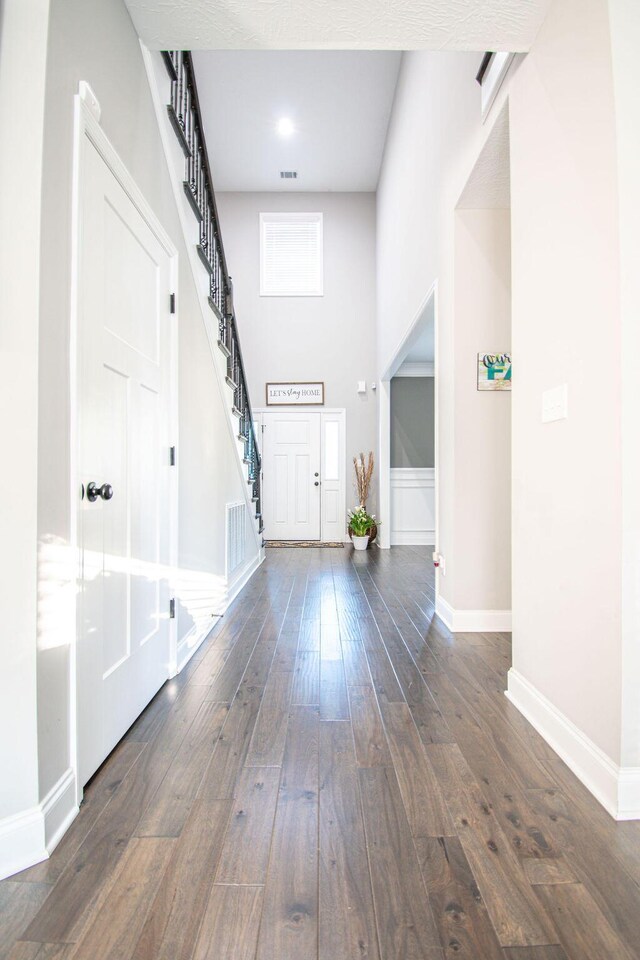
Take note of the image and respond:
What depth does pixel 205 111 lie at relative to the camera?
5.90 metres

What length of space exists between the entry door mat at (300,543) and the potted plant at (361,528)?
15.5 inches

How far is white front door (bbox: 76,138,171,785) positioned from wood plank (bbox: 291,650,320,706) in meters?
0.58

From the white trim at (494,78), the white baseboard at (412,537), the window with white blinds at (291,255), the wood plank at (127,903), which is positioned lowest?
the wood plank at (127,903)

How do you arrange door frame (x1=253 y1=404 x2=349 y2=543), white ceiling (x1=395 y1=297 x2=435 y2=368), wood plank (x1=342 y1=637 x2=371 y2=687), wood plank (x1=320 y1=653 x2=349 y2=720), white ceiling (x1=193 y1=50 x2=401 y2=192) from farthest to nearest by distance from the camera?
1. door frame (x1=253 y1=404 x2=349 y2=543)
2. white ceiling (x1=193 y1=50 x2=401 y2=192)
3. white ceiling (x1=395 y1=297 x2=435 y2=368)
4. wood plank (x1=342 y1=637 x2=371 y2=687)
5. wood plank (x1=320 y1=653 x2=349 y2=720)

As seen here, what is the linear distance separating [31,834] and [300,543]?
5.98m

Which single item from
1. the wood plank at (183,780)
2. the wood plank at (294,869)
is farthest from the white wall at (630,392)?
the wood plank at (183,780)

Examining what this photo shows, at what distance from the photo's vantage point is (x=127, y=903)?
3.49 ft

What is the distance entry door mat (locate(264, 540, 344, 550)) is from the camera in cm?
699

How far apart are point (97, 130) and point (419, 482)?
19.8 feet

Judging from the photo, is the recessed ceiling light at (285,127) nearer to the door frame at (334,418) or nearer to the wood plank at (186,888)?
the door frame at (334,418)

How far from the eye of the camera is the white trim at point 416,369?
7086mm

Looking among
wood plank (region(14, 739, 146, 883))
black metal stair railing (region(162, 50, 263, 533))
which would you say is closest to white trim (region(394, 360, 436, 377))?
black metal stair railing (region(162, 50, 263, 533))

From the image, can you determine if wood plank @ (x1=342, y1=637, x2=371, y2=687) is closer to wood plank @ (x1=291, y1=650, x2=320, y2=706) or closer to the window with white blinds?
wood plank @ (x1=291, y1=650, x2=320, y2=706)

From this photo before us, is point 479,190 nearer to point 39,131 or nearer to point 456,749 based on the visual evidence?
point 39,131
